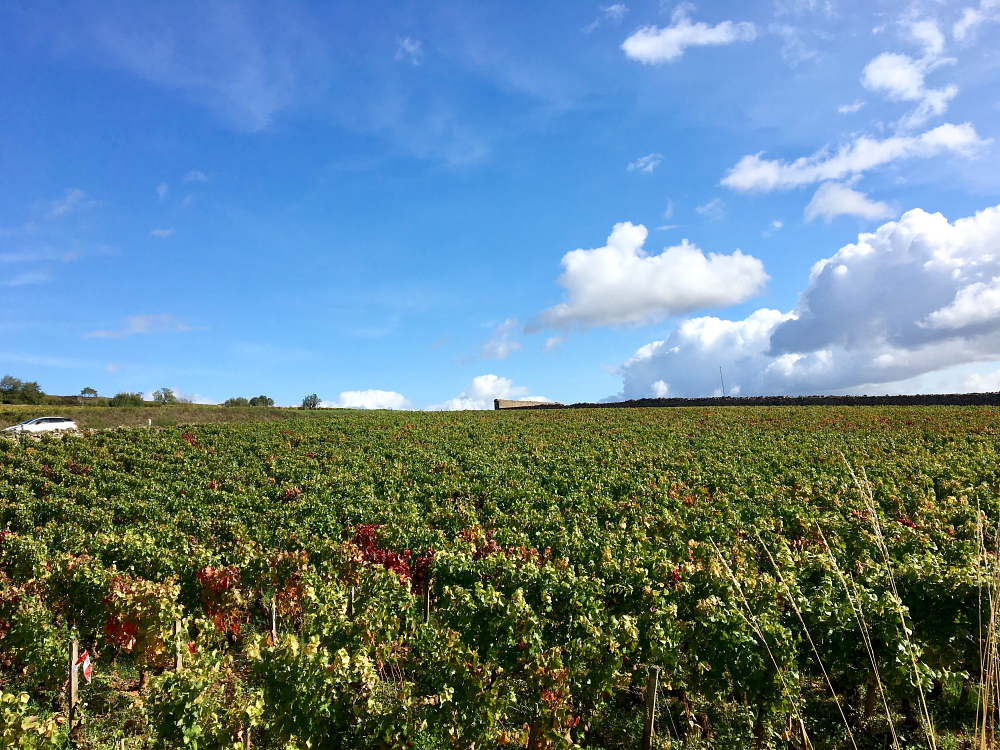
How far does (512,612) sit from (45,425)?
148 ft

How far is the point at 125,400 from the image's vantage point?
2773 inches

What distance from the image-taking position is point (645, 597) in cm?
847

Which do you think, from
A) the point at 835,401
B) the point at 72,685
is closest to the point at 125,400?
the point at 72,685

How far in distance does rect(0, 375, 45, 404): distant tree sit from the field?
214 feet

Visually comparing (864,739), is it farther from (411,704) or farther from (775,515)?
(775,515)

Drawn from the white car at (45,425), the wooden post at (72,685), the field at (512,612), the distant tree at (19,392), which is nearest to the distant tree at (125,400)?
the distant tree at (19,392)

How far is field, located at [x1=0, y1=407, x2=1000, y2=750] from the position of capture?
6.88 metres

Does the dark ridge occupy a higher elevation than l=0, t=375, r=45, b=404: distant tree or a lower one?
lower

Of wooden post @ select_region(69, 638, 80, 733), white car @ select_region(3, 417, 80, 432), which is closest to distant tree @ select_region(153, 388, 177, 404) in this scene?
white car @ select_region(3, 417, 80, 432)

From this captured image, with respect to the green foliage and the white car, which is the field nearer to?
the white car

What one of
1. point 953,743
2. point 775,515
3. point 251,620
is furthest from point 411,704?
point 775,515

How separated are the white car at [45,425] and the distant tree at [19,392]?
39991 millimetres

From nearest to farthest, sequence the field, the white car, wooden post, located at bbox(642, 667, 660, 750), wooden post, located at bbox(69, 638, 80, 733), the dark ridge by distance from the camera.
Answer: the field → wooden post, located at bbox(642, 667, 660, 750) → wooden post, located at bbox(69, 638, 80, 733) → the white car → the dark ridge

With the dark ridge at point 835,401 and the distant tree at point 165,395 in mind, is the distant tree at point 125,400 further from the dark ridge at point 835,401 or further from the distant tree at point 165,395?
the dark ridge at point 835,401
